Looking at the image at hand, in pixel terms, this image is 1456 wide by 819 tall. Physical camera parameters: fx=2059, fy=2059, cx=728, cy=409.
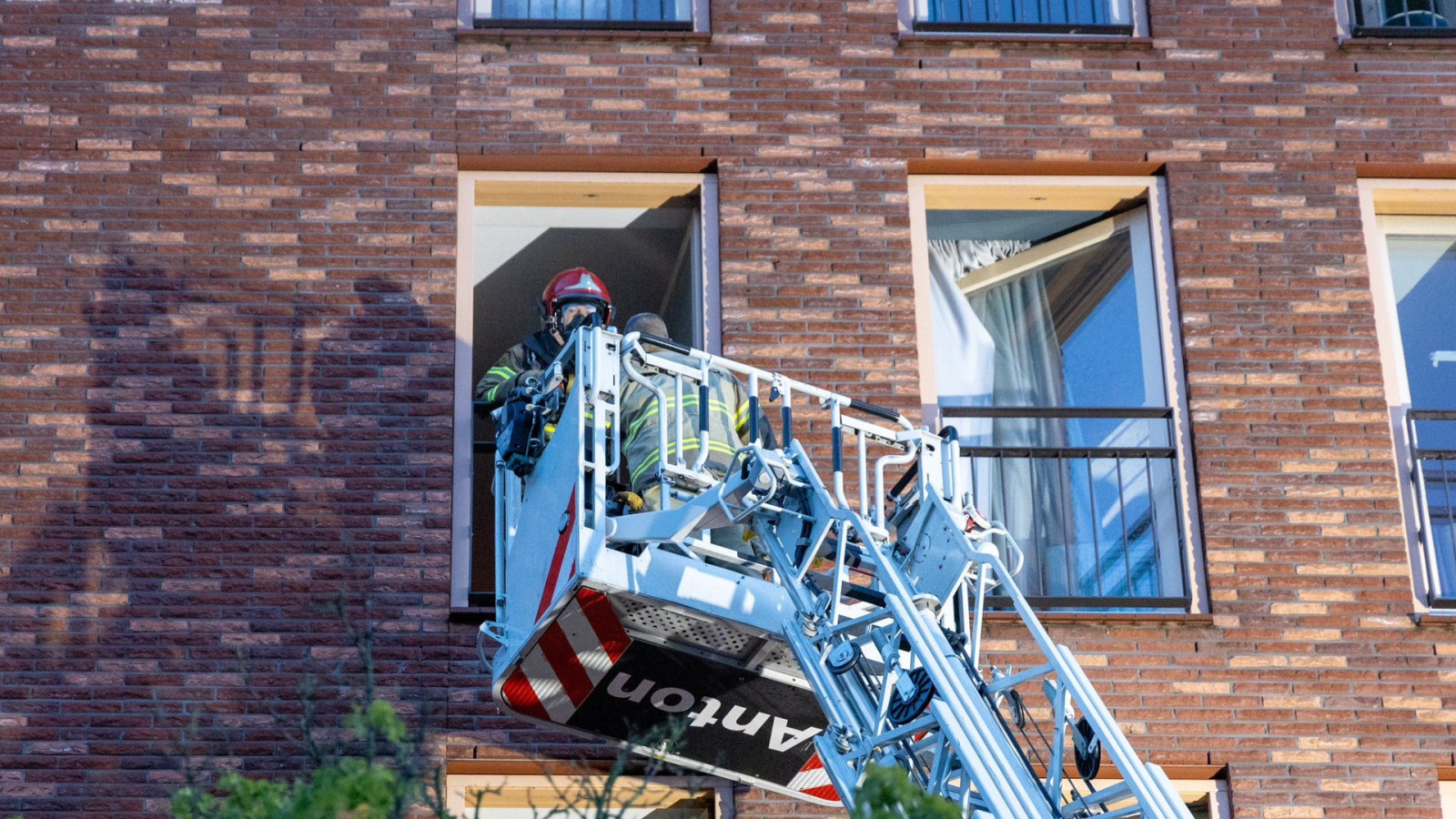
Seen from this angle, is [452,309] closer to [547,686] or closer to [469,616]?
[469,616]

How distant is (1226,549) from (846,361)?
215 cm

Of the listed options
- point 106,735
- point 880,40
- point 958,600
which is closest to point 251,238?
point 106,735

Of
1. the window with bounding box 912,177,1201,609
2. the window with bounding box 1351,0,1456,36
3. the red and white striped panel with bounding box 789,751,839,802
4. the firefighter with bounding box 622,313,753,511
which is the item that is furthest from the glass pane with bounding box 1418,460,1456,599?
the firefighter with bounding box 622,313,753,511

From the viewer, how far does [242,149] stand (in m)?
11.1

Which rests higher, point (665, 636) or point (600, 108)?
point (600, 108)

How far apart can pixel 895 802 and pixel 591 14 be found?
7.62 m

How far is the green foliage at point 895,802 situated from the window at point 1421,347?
6.28 meters

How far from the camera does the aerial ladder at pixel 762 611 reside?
664 centimetres

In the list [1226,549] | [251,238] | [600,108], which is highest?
[600,108]

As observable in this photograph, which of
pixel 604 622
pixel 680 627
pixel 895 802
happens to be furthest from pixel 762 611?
pixel 895 802

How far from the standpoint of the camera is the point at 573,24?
11.5m

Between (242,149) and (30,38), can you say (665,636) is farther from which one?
(30,38)

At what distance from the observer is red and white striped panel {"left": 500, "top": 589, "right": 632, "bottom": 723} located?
7805 millimetres

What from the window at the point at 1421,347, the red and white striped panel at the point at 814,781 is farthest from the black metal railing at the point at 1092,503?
the red and white striped panel at the point at 814,781
